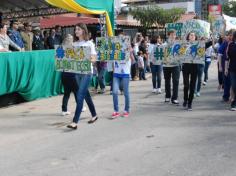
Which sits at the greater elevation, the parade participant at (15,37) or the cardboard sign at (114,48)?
the parade participant at (15,37)

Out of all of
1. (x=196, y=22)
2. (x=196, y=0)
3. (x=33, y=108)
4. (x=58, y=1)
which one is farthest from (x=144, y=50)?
(x=196, y=0)

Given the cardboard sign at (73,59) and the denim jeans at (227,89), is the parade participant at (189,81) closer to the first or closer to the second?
the denim jeans at (227,89)

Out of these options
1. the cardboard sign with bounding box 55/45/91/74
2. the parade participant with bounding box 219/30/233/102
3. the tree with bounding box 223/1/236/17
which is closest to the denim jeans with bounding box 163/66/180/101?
the parade participant with bounding box 219/30/233/102

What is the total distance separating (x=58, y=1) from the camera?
1297cm

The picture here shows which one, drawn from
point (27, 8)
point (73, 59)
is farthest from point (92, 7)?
point (73, 59)

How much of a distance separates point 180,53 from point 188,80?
809 mm

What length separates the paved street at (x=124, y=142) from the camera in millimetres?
6324

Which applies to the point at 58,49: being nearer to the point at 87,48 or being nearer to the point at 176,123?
the point at 87,48

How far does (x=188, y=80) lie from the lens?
11094mm

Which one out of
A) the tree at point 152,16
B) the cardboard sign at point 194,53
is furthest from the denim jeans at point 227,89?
the tree at point 152,16

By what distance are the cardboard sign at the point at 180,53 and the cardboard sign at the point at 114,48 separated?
152 cm

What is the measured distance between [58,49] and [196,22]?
9.38 m

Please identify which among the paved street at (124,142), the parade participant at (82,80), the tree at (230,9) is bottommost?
the paved street at (124,142)

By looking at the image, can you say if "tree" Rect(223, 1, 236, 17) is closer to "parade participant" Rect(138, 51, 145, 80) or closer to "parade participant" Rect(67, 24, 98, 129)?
"parade participant" Rect(138, 51, 145, 80)
